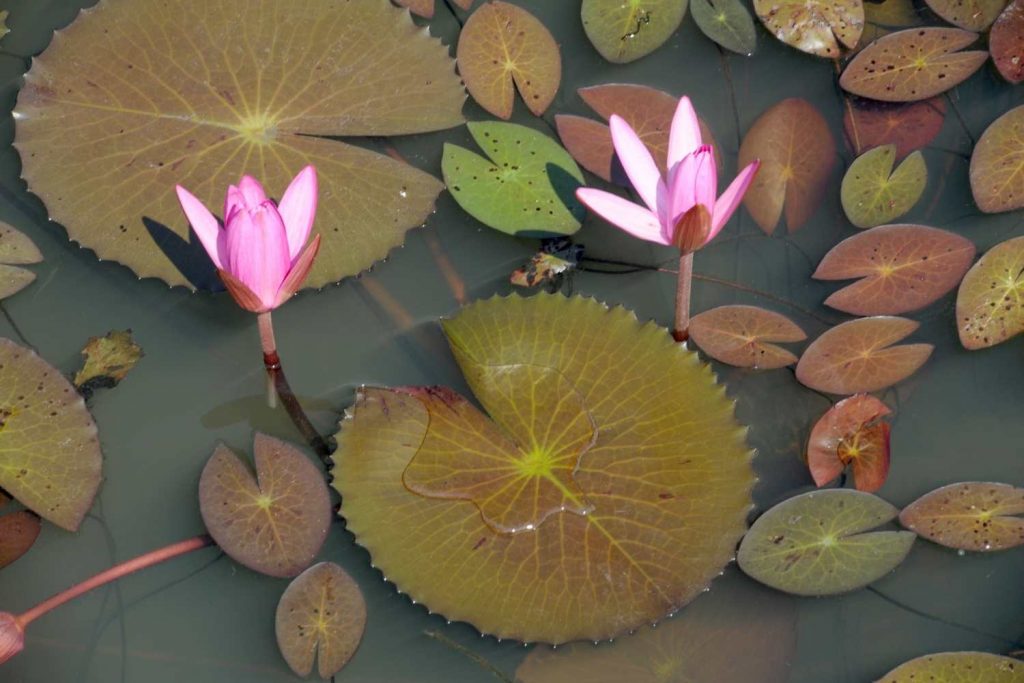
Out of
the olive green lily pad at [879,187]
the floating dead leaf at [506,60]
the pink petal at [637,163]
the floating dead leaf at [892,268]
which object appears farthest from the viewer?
the floating dead leaf at [506,60]

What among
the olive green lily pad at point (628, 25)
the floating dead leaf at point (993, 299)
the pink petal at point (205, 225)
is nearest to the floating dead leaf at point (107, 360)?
the pink petal at point (205, 225)

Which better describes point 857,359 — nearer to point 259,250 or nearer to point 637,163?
point 637,163

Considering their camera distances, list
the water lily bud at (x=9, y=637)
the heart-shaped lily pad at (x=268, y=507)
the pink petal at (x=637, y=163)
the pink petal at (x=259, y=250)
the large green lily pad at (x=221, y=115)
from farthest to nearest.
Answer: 1. the large green lily pad at (x=221, y=115)
2. the heart-shaped lily pad at (x=268, y=507)
3. the pink petal at (x=637, y=163)
4. the water lily bud at (x=9, y=637)
5. the pink petal at (x=259, y=250)

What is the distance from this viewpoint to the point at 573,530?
9.66 feet

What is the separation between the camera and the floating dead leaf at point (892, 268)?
11.2ft

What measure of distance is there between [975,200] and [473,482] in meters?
2.05

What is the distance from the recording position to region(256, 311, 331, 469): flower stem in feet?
10.5

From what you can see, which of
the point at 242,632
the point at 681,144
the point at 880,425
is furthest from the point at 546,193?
the point at 242,632

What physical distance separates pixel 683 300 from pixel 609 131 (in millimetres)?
755

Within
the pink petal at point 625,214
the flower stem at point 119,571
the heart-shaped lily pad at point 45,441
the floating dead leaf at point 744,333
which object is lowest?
the flower stem at point 119,571

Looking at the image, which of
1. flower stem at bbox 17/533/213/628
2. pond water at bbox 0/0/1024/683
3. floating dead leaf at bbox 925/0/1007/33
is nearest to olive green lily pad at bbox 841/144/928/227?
pond water at bbox 0/0/1024/683

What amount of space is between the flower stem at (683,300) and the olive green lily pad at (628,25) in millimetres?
989

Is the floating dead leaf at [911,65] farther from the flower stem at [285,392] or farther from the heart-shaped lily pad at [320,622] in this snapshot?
the heart-shaped lily pad at [320,622]

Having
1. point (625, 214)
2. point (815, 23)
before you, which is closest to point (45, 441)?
point (625, 214)
